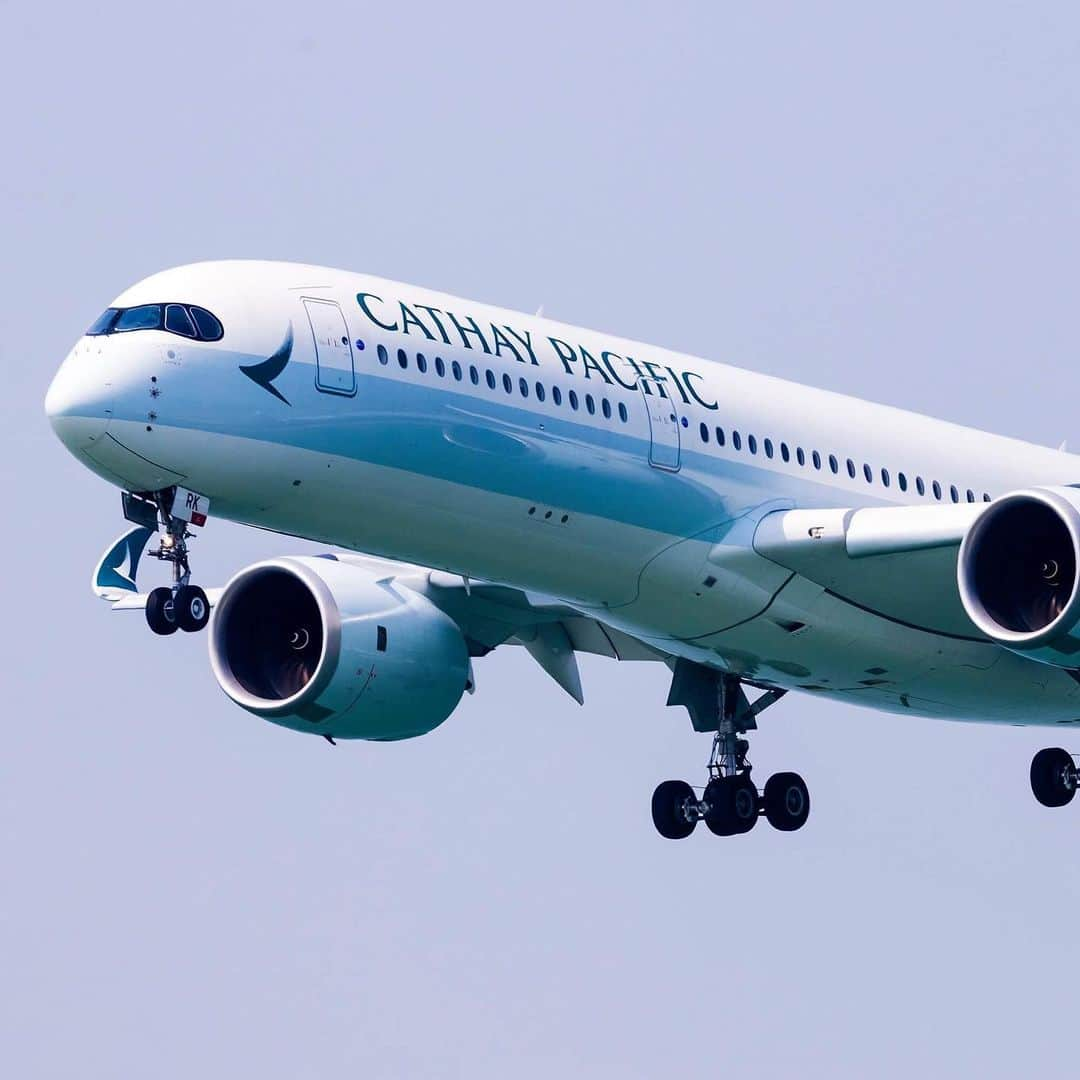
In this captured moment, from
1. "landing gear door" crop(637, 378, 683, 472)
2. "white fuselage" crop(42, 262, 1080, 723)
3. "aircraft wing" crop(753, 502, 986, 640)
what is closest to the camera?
"white fuselage" crop(42, 262, 1080, 723)

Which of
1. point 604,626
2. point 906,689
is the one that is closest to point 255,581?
point 604,626

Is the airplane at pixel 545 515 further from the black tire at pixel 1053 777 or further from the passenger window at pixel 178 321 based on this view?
the black tire at pixel 1053 777

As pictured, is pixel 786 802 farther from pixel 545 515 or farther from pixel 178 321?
pixel 178 321

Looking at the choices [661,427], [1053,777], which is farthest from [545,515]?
[1053,777]

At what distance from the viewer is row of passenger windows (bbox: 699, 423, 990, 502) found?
35250 mm

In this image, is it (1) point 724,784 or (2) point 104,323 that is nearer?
(2) point 104,323

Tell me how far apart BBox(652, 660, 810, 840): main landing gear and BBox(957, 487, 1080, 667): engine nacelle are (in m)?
6.82

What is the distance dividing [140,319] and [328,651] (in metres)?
6.40

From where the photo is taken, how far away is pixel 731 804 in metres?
39.5

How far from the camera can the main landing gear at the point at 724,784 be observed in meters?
39.5

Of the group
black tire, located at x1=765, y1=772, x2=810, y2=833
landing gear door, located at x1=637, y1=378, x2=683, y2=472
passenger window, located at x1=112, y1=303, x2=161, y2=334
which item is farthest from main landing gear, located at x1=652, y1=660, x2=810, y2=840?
passenger window, located at x1=112, y1=303, x2=161, y2=334

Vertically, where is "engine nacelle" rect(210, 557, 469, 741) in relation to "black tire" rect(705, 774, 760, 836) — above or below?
above

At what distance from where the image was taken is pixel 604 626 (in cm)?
3897

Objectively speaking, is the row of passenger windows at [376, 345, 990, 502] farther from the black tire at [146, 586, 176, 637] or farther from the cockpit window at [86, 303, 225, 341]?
the black tire at [146, 586, 176, 637]
